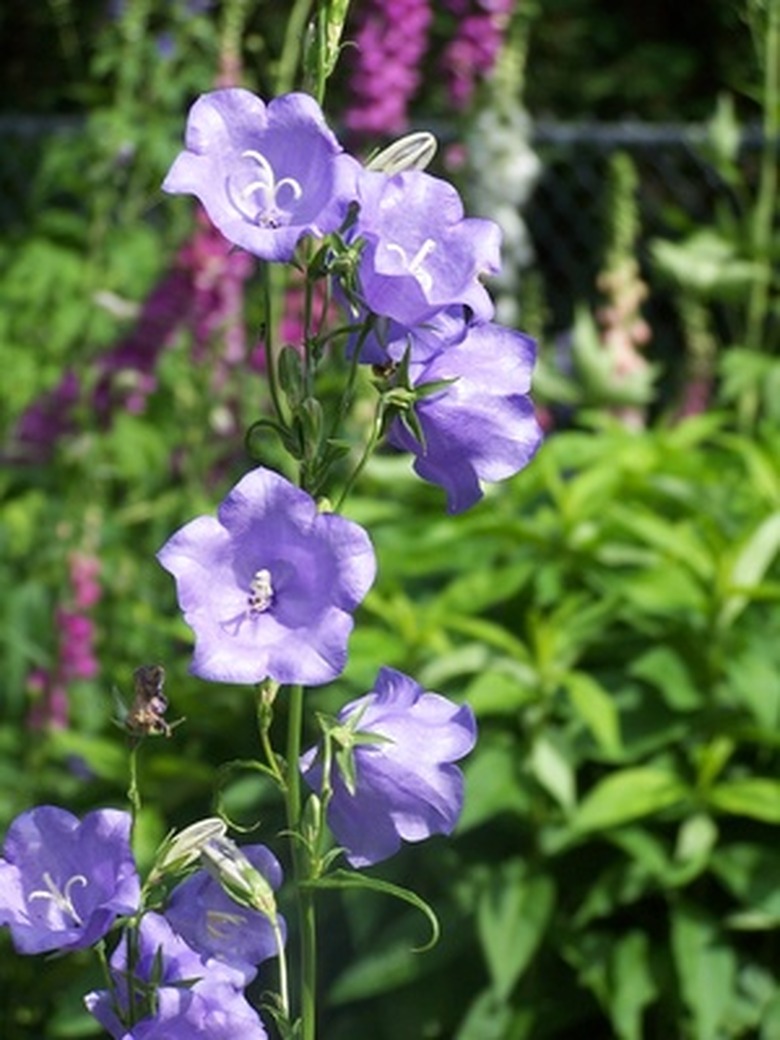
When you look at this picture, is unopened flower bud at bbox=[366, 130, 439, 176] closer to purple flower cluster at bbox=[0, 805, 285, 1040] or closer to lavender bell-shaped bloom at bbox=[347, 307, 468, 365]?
lavender bell-shaped bloom at bbox=[347, 307, 468, 365]

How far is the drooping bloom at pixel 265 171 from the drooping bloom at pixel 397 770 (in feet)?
0.79

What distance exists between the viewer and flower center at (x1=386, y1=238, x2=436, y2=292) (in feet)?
3.70

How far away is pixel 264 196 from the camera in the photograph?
45.4 inches

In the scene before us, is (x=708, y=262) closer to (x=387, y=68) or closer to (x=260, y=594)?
(x=387, y=68)

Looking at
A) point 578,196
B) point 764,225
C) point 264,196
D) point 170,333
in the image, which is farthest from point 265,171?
point 578,196

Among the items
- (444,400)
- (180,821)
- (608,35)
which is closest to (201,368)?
(180,821)

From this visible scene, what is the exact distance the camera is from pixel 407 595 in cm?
304

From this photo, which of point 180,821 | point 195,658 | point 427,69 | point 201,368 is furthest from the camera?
point 427,69

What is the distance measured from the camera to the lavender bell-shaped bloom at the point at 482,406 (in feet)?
3.84

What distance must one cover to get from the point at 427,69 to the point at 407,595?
15.9 ft

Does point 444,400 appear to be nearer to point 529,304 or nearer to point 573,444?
point 573,444

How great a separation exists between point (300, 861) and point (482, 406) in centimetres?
27

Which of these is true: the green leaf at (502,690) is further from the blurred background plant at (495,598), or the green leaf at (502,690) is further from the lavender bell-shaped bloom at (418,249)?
the lavender bell-shaped bloom at (418,249)

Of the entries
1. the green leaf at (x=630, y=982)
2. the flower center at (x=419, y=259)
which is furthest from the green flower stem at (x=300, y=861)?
the green leaf at (x=630, y=982)
